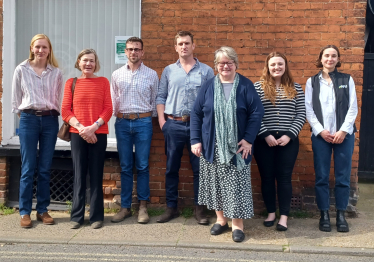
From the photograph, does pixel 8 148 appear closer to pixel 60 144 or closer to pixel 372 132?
pixel 60 144

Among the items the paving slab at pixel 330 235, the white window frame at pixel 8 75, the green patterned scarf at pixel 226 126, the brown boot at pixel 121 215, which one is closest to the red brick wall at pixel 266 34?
the paving slab at pixel 330 235

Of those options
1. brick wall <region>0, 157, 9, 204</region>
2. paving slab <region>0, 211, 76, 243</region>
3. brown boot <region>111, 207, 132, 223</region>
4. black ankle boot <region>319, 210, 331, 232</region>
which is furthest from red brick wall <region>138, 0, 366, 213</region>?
brick wall <region>0, 157, 9, 204</region>

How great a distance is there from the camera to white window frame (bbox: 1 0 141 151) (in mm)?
5945

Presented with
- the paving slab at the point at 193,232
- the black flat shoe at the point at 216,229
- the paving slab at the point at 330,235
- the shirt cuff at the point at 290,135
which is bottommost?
the paving slab at the point at 193,232

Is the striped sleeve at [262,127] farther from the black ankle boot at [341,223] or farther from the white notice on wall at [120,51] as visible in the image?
the white notice on wall at [120,51]

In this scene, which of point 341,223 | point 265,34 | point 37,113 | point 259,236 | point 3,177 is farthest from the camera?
point 3,177

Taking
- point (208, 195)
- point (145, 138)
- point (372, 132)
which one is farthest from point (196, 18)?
point (372, 132)

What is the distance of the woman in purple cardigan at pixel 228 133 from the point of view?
15.0 ft

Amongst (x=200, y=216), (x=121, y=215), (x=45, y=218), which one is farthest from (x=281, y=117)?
(x=45, y=218)

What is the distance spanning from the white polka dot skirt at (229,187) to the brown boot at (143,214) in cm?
98

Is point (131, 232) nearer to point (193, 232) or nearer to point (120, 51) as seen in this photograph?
point (193, 232)

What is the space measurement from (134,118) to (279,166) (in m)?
1.77

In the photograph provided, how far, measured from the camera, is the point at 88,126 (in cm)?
A: 500

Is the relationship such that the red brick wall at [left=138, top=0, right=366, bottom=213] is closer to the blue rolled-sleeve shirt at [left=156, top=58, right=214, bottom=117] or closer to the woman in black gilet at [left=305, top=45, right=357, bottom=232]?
the blue rolled-sleeve shirt at [left=156, top=58, right=214, bottom=117]
